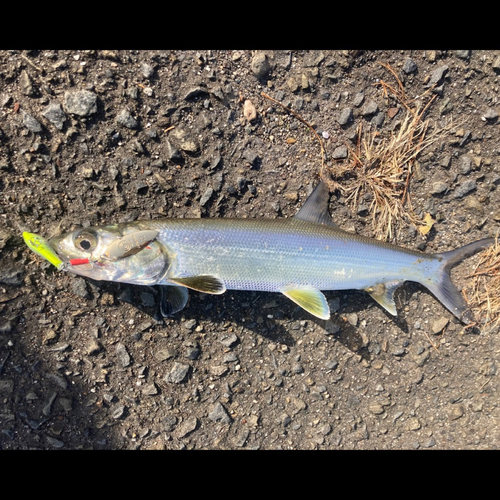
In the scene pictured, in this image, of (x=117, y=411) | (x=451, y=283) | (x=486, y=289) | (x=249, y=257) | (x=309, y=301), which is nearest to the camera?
(x=249, y=257)

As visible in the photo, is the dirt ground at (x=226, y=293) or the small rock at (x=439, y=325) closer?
the dirt ground at (x=226, y=293)

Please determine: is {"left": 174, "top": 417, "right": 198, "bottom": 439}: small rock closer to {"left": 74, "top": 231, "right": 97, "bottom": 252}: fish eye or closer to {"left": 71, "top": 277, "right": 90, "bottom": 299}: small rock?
{"left": 71, "top": 277, "right": 90, "bottom": 299}: small rock

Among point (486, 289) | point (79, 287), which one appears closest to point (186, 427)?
point (79, 287)

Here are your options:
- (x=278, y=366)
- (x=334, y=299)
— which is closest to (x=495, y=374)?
(x=334, y=299)

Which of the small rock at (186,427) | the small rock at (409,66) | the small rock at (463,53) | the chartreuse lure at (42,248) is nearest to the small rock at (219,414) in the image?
the small rock at (186,427)

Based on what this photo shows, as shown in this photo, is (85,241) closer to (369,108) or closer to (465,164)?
(369,108)

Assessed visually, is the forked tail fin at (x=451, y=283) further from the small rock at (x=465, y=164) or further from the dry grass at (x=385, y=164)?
the small rock at (x=465, y=164)

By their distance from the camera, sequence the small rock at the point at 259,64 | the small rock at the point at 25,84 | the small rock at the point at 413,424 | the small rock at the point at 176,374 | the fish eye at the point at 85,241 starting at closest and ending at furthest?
the fish eye at the point at 85,241, the small rock at the point at 25,84, the small rock at the point at 259,64, the small rock at the point at 176,374, the small rock at the point at 413,424
